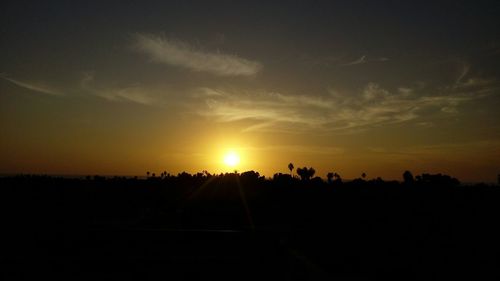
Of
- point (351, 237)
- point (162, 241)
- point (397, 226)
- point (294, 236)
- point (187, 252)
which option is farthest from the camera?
point (397, 226)

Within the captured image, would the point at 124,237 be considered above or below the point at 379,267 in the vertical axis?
above

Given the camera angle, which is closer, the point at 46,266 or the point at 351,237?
the point at 46,266

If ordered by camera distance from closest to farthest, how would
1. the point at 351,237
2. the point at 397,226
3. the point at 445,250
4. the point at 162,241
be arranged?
the point at 162,241 < the point at 445,250 < the point at 351,237 < the point at 397,226

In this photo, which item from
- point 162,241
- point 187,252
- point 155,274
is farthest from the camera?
point 162,241

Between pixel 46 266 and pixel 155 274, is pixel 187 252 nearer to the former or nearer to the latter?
pixel 155 274

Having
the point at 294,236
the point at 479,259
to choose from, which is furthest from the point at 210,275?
the point at 479,259

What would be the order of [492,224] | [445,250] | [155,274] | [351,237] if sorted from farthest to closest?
[492,224]
[351,237]
[445,250]
[155,274]

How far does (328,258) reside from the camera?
31.6 ft

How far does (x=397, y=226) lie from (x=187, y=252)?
15.0 m

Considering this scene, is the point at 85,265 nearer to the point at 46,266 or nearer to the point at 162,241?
the point at 46,266

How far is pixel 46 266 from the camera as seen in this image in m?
6.27

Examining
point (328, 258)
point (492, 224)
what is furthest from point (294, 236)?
point (492, 224)

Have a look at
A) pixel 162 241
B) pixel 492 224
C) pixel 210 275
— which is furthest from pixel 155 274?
pixel 492 224

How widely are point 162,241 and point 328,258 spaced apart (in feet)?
11.8
